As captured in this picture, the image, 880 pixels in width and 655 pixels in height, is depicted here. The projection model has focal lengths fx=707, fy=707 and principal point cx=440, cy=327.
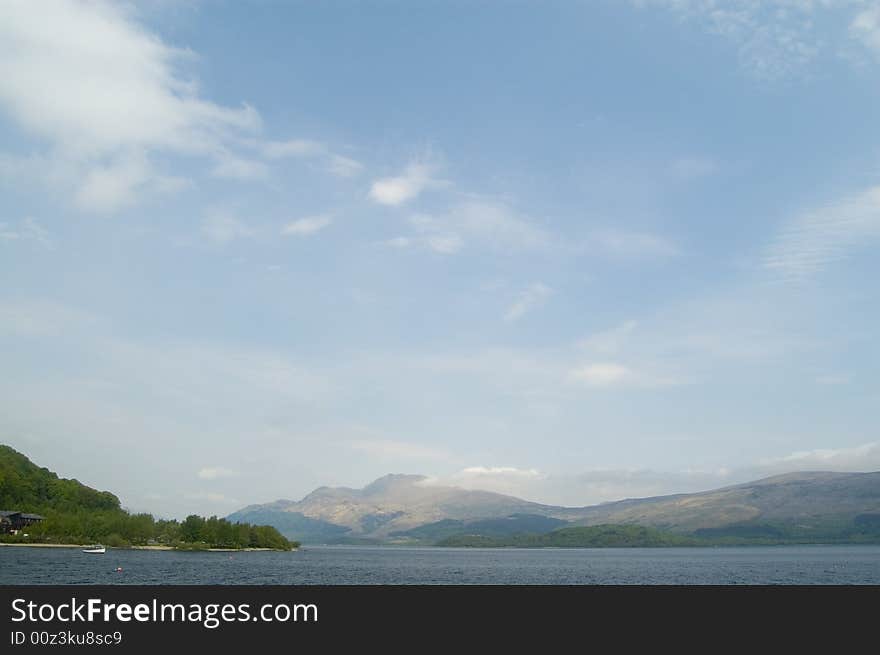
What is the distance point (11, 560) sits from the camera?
156 m
